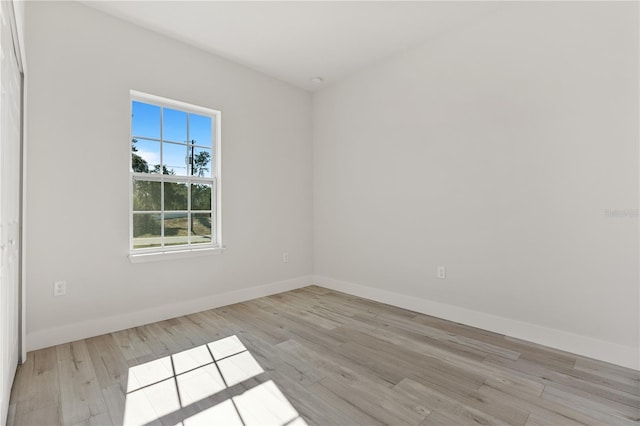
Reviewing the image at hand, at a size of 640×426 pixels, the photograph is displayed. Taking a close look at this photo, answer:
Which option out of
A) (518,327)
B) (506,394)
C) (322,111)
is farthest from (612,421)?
(322,111)

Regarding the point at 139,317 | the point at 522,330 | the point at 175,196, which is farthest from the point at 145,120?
the point at 522,330

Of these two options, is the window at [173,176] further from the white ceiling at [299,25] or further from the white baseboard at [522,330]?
the white baseboard at [522,330]

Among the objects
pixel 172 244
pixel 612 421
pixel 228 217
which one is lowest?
pixel 612 421

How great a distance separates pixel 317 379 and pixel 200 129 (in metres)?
2.76

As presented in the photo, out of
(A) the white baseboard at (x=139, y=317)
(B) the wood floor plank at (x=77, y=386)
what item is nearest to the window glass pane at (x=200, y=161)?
(A) the white baseboard at (x=139, y=317)

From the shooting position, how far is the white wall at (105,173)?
7.92ft

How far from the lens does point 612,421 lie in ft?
5.25

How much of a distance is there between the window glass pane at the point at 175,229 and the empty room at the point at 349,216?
0.03 metres

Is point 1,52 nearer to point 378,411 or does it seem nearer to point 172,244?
point 172,244

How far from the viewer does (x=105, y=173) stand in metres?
2.71

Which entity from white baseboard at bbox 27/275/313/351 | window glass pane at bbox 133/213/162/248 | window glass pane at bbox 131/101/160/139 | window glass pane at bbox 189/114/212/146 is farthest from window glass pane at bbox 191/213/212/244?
window glass pane at bbox 131/101/160/139

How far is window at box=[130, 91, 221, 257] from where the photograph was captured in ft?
9.78

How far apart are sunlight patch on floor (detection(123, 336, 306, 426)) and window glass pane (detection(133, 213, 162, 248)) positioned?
1176mm

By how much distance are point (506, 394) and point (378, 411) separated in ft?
2.57
